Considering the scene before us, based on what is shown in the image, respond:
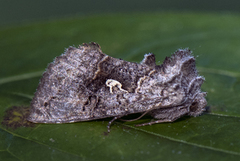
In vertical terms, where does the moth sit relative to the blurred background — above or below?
below

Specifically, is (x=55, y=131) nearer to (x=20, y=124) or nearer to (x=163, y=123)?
(x=20, y=124)

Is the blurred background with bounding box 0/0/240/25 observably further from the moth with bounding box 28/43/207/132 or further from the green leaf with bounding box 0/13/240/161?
the moth with bounding box 28/43/207/132

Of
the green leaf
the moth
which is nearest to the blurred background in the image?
the green leaf

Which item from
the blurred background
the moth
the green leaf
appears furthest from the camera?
the blurred background

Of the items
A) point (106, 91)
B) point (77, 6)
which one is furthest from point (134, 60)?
point (77, 6)

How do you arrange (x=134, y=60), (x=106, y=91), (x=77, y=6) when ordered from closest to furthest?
(x=106, y=91), (x=134, y=60), (x=77, y=6)

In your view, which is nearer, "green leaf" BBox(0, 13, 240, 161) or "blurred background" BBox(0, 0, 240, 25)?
"green leaf" BBox(0, 13, 240, 161)

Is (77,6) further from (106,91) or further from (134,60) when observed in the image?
(106,91)

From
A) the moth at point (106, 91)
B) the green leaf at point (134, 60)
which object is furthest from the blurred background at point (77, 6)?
the moth at point (106, 91)
